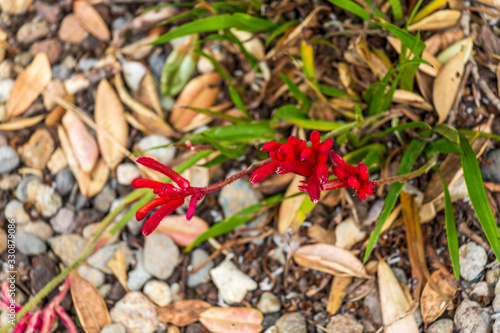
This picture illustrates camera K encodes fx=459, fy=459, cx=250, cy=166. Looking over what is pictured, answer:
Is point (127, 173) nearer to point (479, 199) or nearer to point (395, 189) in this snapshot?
point (395, 189)

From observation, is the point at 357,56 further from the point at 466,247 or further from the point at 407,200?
the point at 466,247

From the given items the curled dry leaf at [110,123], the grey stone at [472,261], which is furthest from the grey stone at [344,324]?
the curled dry leaf at [110,123]

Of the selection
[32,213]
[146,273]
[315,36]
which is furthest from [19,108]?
[315,36]

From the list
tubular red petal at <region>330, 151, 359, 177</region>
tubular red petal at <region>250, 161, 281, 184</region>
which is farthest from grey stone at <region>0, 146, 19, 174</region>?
tubular red petal at <region>330, 151, 359, 177</region>

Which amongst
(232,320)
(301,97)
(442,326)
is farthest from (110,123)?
(442,326)

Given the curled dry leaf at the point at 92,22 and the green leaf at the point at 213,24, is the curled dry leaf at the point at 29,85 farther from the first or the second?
the green leaf at the point at 213,24

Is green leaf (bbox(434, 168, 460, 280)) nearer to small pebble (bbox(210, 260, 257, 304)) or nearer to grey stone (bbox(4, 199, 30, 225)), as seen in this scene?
small pebble (bbox(210, 260, 257, 304))
